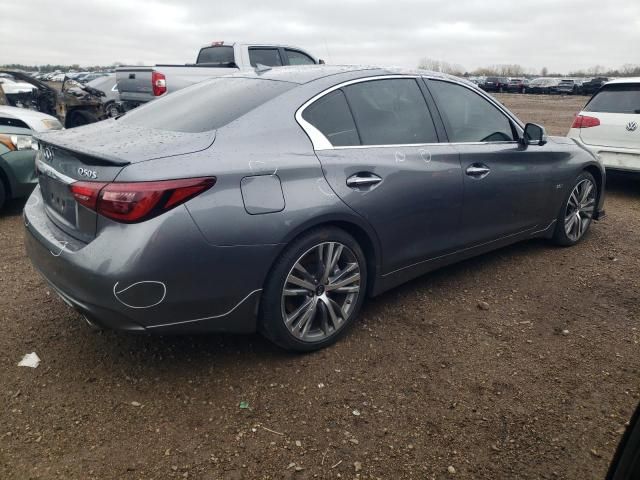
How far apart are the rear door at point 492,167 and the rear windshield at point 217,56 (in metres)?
6.50

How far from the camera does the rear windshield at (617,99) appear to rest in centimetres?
655

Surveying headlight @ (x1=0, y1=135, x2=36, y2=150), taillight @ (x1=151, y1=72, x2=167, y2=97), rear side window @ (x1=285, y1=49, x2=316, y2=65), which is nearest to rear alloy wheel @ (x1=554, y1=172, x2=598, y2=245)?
headlight @ (x1=0, y1=135, x2=36, y2=150)

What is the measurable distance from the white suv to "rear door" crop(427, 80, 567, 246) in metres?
2.89

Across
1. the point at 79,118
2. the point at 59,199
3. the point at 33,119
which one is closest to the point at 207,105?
the point at 59,199

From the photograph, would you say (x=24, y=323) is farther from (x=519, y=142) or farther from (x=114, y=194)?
(x=519, y=142)

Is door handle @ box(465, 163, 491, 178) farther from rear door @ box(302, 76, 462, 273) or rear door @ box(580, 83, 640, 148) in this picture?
rear door @ box(580, 83, 640, 148)

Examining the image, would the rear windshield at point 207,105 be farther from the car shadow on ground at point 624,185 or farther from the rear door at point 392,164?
the car shadow on ground at point 624,185

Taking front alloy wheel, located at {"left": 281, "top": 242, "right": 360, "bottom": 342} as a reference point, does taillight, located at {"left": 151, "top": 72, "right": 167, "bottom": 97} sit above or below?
above

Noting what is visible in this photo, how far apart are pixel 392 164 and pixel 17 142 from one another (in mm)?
4495

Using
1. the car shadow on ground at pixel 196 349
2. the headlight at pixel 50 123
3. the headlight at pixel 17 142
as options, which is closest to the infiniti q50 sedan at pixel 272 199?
the car shadow on ground at pixel 196 349

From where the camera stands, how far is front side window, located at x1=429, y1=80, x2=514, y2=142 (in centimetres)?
358

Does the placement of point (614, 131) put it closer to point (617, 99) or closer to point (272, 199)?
point (617, 99)

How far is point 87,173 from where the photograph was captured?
7.76 ft

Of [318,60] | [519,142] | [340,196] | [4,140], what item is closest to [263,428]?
[340,196]
